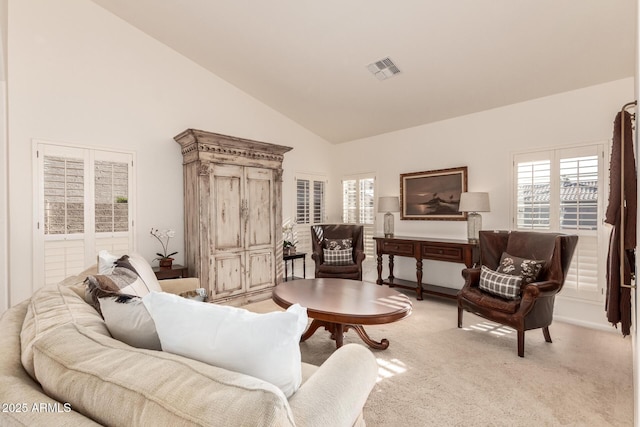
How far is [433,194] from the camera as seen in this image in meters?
4.76

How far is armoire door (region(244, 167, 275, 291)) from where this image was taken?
4363 mm

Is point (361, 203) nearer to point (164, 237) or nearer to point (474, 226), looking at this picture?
point (474, 226)

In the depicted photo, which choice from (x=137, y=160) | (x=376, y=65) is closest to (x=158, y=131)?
(x=137, y=160)

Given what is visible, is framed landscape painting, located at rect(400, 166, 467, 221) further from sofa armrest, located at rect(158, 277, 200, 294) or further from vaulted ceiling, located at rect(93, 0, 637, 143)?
sofa armrest, located at rect(158, 277, 200, 294)

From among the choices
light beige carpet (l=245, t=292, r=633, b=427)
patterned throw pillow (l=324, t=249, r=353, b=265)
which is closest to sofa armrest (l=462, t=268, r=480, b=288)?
light beige carpet (l=245, t=292, r=633, b=427)

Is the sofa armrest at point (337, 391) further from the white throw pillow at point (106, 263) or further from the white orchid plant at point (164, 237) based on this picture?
the white orchid plant at point (164, 237)

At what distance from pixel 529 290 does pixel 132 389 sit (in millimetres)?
3007

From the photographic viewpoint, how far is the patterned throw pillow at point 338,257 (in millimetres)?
4703

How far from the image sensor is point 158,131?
161 inches

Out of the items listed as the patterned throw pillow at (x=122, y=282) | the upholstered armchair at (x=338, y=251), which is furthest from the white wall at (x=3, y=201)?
the upholstered armchair at (x=338, y=251)

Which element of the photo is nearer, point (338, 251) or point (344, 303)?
point (344, 303)

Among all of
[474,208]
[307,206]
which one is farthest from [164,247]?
[474,208]

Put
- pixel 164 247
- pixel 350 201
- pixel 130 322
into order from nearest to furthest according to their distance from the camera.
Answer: pixel 130 322, pixel 164 247, pixel 350 201

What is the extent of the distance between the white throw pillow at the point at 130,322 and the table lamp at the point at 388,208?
4214 millimetres
